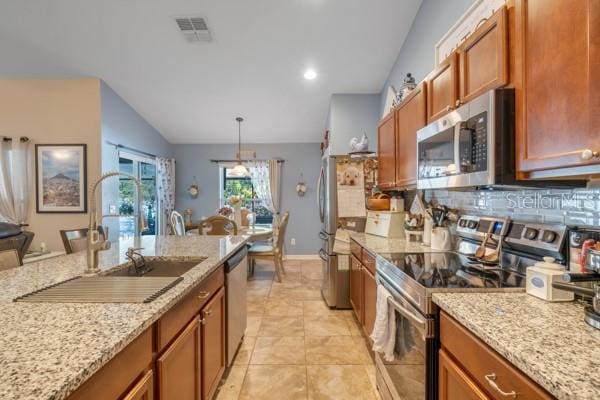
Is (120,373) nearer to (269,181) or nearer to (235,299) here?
(235,299)

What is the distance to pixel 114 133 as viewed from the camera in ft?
13.9

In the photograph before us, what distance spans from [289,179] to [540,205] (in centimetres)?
488

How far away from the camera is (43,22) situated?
304cm

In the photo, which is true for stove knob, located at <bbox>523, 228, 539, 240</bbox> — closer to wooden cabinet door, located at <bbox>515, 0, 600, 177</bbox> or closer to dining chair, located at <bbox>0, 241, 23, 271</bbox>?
wooden cabinet door, located at <bbox>515, 0, 600, 177</bbox>

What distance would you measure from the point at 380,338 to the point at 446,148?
111cm

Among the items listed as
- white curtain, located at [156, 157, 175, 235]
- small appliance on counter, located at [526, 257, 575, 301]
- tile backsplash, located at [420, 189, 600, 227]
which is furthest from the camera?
white curtain, located at [156, 157, 175, 235]

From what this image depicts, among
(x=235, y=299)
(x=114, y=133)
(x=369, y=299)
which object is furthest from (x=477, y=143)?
(x=114, y=133)

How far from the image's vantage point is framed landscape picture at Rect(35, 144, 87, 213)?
3945mm

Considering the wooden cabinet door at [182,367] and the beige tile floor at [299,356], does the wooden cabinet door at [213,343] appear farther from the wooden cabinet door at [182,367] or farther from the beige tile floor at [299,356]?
the beige tile floor at [299,356]

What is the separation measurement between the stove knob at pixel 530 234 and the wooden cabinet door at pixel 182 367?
1.61 m

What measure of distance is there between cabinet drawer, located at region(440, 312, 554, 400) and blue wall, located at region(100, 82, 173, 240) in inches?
164

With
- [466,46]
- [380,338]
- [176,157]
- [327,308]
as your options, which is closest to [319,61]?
[466,46]

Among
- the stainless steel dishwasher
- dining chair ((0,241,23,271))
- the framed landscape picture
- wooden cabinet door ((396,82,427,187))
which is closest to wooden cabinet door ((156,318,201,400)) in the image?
the stainless steel dishwasher

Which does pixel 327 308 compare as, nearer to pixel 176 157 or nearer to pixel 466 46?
pixel 466 46
